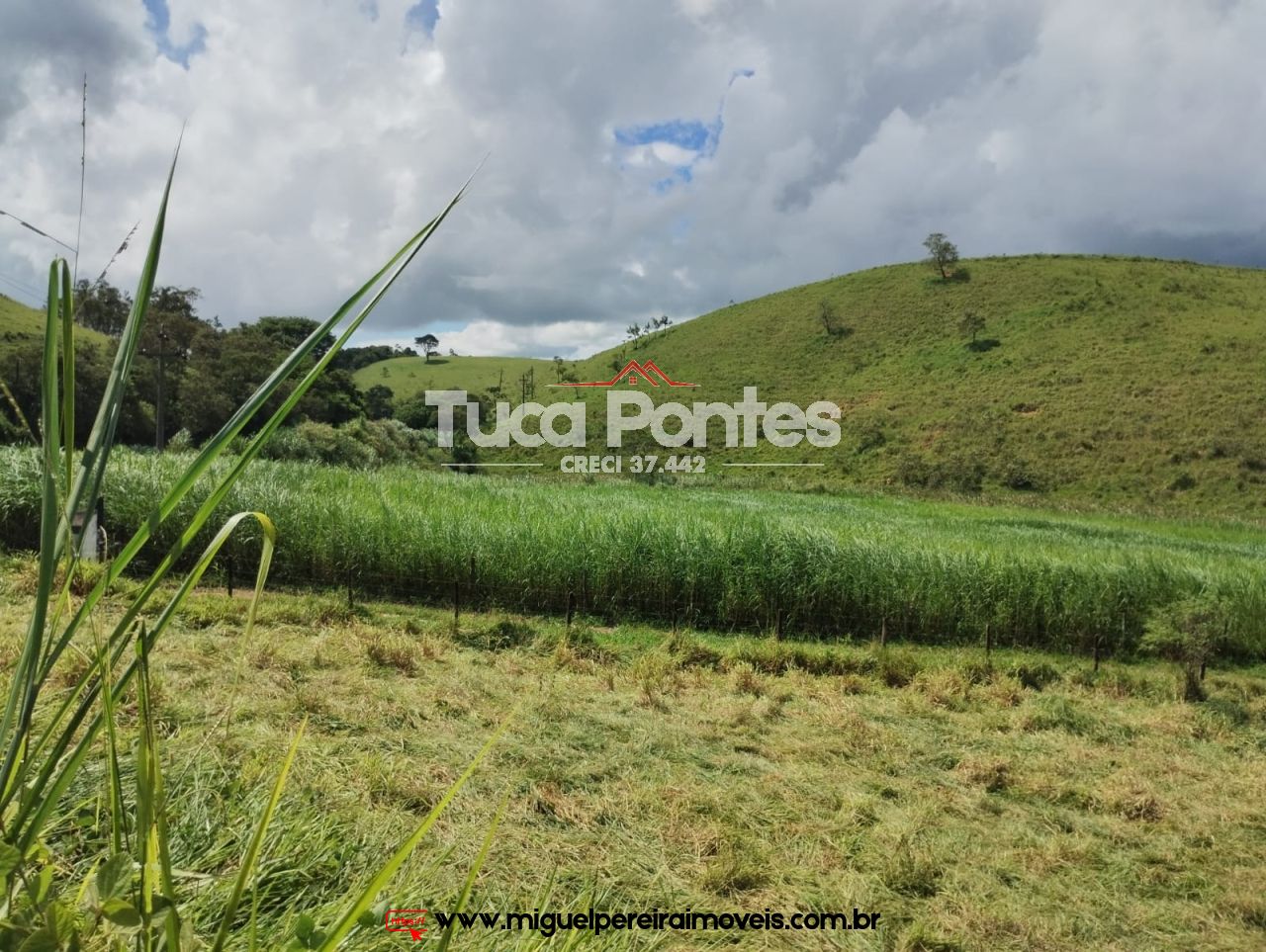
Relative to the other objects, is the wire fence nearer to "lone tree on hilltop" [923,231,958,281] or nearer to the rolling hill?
the rolling hill

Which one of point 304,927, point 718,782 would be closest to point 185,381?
point 718,782

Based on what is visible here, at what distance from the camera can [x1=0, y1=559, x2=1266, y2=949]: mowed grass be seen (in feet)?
9.09

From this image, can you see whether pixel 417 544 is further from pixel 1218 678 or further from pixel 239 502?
pixel 1218 678

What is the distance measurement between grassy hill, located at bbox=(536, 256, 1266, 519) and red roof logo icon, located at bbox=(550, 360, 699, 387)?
4.16 ft

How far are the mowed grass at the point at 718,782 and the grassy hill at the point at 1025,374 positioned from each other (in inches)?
1151

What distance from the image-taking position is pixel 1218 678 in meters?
7.48

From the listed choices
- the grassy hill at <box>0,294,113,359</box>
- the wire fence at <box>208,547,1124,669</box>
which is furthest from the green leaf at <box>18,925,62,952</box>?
the grassy hill at <box>0,294,113,359</box>

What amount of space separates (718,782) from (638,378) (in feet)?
163

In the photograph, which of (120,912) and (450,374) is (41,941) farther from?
(450,374)

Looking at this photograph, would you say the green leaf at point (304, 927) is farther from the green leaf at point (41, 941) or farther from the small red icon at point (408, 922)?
the small red icon at point (408, 922)

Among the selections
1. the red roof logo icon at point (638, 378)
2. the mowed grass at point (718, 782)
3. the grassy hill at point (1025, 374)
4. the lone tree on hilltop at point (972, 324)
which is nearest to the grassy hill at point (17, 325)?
the red roof logo icon at point (638, 378)

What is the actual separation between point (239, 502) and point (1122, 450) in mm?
38122

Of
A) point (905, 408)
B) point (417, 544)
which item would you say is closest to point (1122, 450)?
point (905, 408)

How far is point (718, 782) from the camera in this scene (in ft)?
14.0
